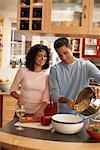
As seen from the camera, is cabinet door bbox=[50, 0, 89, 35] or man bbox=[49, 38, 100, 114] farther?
man bbox=[49, 38, 100, 114]

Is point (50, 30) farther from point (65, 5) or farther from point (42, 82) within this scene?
point (42, 82)

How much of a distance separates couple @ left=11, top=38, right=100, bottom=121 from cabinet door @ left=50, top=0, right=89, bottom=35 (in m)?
0.35

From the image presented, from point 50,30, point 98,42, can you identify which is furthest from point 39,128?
point 98,42

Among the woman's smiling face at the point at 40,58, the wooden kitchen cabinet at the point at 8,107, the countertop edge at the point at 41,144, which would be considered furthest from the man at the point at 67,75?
the wooden kitchen cabinet at the point at 8,107

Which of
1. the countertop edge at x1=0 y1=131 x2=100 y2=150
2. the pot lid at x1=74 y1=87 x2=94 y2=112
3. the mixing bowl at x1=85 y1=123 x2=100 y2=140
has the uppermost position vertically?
the pot lid at x1=74 y1=87 x2=94 y2=112

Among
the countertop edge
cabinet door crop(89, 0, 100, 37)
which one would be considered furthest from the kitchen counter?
cabinet door crop(89, 0, 100, 37)

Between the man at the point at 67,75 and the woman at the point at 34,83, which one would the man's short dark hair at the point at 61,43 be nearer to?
the man at the point at 67,75

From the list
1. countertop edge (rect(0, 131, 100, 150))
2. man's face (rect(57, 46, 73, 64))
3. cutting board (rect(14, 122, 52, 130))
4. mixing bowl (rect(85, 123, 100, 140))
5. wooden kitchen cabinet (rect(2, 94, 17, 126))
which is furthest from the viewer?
wooden kitchen cabinet (rect(2, 94, 17, 126))

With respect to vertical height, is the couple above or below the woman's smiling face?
below

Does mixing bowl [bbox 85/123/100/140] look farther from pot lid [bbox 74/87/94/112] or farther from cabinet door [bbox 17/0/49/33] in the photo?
cabinet door [bbox 17/0/49/33]

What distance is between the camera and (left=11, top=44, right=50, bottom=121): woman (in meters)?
2.56

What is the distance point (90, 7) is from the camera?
2131 millimetres

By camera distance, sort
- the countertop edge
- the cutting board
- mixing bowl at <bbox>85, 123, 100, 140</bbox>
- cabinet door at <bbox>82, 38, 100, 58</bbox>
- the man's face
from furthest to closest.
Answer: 1. cabinet door at <bbox>82, 38, 100, 58</bbox>
2. the man's face
3. the cutting board
4. mixing bowl at <bbox>85, 123, 100, 140</bbox>
5. the countertop edge

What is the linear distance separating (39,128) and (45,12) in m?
0.87
